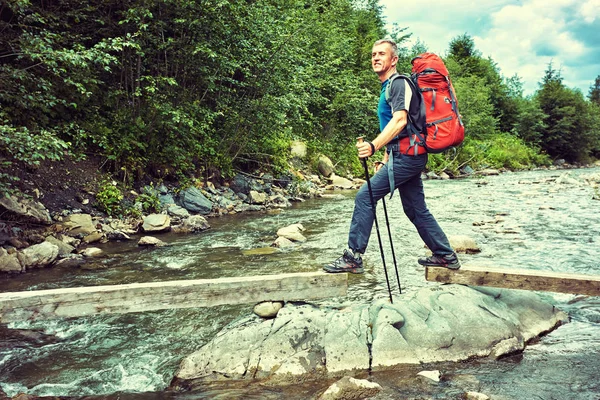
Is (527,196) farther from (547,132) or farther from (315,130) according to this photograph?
(547,132)

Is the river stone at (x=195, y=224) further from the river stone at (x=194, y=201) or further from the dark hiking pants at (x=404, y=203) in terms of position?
the dark hiking pants at (x=404, y=203)

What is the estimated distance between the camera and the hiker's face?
3904mm

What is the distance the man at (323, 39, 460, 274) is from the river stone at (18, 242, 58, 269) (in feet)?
18.5

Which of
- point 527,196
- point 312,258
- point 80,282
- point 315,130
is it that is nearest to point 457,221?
point 312,258

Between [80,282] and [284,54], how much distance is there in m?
10.3

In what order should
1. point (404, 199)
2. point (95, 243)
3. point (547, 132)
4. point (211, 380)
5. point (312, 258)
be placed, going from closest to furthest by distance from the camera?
1. point (211, 380)
2. point (404, 199)
3. point (312, 258)
4. point (95, 243)
5. point (547, 132)

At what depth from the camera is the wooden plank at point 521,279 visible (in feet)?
13.4

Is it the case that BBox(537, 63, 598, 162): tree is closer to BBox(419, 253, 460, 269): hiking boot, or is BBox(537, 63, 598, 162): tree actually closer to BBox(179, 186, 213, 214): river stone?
BBox(179, 186, 213, 214): river stone

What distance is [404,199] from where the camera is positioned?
4.38 meters

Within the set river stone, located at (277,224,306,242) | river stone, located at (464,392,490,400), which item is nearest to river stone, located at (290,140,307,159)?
river stone, located at (277,224,306,242)

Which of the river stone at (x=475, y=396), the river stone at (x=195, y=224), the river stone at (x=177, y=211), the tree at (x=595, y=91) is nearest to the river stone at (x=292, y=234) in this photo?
the river stone at (x=195, y=224)

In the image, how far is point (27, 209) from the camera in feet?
27.0

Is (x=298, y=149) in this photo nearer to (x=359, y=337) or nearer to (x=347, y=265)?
(x=347, y=265)

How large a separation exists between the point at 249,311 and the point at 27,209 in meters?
5.70
